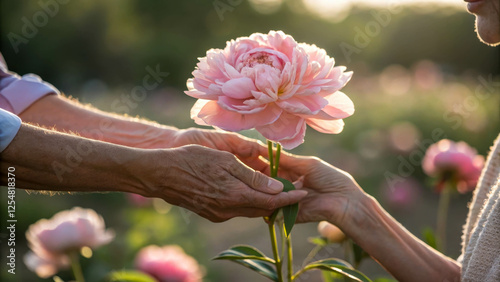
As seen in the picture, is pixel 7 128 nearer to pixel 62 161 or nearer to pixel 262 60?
pixel 62 161

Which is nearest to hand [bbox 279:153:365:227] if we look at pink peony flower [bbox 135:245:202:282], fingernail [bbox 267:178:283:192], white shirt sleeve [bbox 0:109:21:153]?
fingernail [bbox 267:178:283:192]

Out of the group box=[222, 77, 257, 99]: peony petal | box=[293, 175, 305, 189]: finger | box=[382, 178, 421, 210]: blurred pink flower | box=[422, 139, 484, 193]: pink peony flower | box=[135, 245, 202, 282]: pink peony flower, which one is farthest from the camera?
box=[382, 178, 421, 210]: blurred pink flower

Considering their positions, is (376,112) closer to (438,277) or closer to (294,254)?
(294,254)

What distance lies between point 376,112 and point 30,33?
1115cm

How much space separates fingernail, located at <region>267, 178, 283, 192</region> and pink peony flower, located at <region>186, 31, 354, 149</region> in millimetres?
135

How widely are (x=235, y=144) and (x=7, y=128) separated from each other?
524 mm

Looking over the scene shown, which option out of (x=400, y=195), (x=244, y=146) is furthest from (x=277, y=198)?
(x=400, y=195)

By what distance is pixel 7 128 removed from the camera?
108 centimetres

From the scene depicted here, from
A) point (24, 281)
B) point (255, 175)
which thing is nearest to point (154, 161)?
point (255, 175)

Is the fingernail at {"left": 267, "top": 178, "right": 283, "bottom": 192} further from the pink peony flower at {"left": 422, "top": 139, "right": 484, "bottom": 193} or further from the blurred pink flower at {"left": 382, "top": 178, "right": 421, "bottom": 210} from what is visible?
the blurred pink flower at {"left": 382, "top": 178, "right": 421, "bottom": 210}

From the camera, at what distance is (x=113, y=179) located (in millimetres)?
1173

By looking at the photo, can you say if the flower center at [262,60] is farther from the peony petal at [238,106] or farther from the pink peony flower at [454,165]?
the pink peony flower at [454,165]

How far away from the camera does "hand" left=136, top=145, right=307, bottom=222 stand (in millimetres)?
1146

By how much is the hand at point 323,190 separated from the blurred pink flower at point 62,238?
Answer: 98cm
